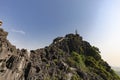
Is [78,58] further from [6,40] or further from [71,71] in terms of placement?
[6,40]

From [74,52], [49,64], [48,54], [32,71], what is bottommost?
[32,71]

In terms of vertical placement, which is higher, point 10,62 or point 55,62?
point 55,62

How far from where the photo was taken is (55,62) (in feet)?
362

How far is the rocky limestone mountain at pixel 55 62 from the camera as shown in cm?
8225

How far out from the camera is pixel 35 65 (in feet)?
298

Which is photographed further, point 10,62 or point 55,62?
point 55,62

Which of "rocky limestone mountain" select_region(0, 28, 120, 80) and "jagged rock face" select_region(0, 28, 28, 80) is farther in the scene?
"rocky limestone mountain" select_region(0, 28, 120, 80)

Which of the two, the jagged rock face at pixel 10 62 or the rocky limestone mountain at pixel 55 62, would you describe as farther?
the rocky limestone mountain at pixel 55 62

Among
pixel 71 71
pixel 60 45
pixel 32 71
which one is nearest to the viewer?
pixel 32 71

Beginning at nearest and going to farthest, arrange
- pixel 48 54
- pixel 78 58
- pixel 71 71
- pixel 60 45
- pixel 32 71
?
pixel 32 71
pixel 71 71
pixel 48 54
pixel 78 58
pixel 60 45

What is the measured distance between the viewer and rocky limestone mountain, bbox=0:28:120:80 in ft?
270

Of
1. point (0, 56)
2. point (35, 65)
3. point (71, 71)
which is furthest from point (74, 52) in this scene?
point (0, 56)

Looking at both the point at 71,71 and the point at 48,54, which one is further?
the point at 48,54

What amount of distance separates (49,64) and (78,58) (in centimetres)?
3724
